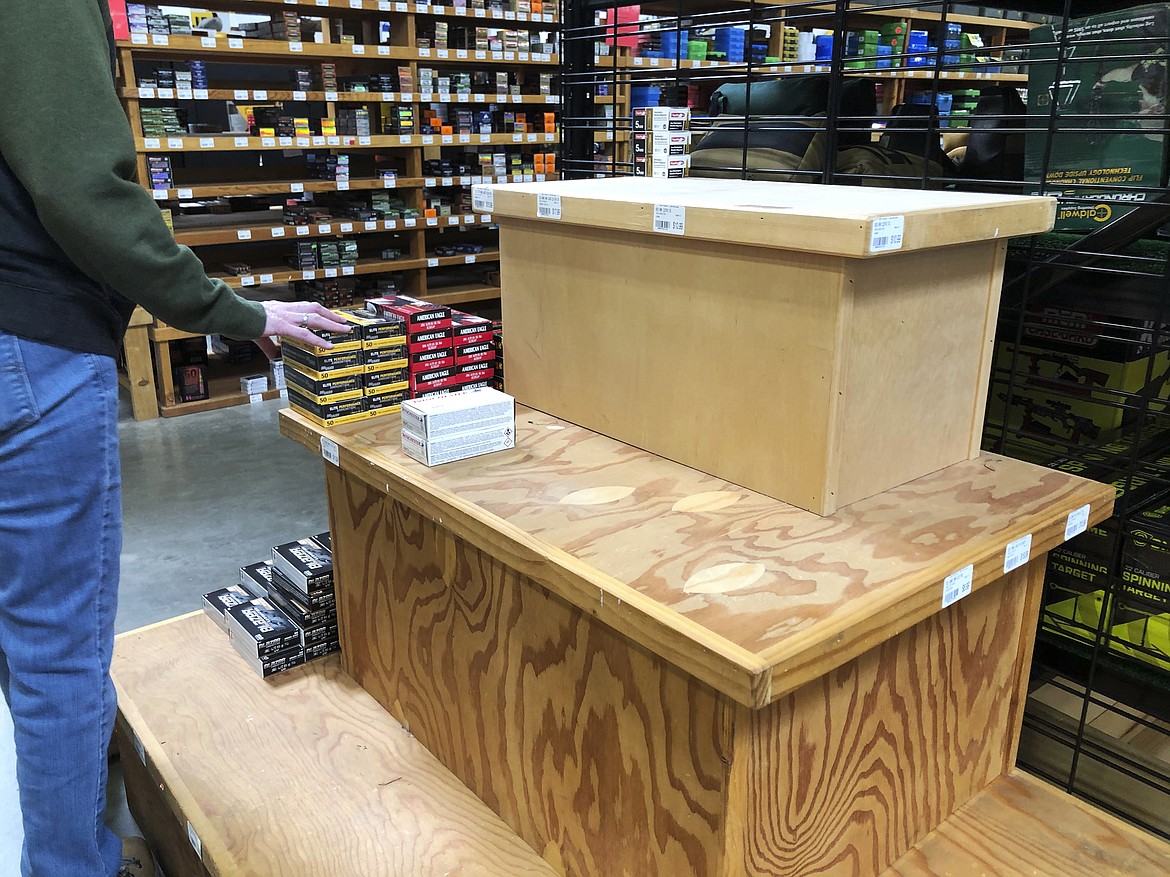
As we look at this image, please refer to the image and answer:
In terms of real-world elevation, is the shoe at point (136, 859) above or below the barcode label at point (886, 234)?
below

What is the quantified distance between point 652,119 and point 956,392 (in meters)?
0.94

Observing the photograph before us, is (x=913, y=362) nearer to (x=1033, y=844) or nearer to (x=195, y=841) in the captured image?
(x=1033, y=844)

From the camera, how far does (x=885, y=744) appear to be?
49.3 inches

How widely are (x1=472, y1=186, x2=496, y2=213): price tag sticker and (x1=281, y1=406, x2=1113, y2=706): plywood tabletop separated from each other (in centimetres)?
47

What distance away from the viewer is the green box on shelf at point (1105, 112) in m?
1.67

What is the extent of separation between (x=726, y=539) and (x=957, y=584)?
0.29 m

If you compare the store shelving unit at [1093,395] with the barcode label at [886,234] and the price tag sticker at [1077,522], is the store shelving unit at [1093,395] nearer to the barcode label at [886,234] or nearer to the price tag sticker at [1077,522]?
the price tag sticker at [1077,522]

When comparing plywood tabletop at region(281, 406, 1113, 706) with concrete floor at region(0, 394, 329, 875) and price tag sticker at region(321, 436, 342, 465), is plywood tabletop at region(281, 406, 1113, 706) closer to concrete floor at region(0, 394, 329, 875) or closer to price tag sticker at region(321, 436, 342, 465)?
A: price tag sticker at region(321, 436, 342, 465)

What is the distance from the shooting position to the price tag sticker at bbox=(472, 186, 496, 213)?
1709 millimetres

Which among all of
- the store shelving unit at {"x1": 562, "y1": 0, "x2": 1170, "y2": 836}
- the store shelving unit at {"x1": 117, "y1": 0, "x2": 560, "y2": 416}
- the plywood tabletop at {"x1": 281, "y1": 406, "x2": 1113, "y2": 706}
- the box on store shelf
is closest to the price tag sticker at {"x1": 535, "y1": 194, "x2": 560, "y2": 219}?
the plywood tabletop at {"x1": 281, "y1": 406, "x2": 1113, "y2": 706}

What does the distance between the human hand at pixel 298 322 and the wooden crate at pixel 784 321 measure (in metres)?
0.39

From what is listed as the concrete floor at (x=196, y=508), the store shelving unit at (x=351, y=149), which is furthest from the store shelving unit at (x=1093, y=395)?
the store shelving unit at (x=351, y=149)

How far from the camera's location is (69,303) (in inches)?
48.7

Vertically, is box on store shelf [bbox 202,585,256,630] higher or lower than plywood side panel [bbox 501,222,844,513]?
lower
